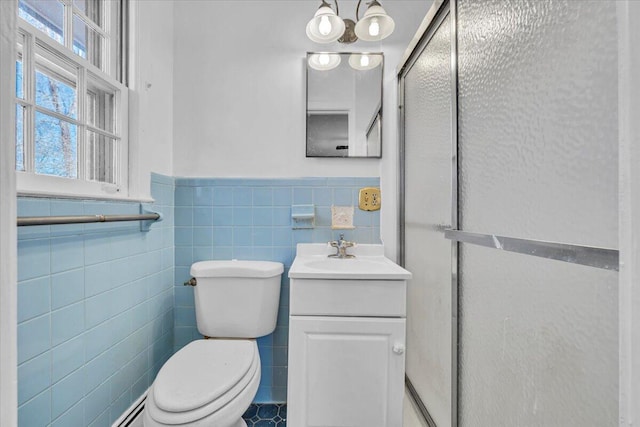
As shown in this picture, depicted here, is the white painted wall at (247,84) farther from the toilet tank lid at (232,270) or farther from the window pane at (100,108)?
the toilet tank lid at (232,270)

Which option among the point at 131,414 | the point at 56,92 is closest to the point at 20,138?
the point at 56,92

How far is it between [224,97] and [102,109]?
1.89 ft

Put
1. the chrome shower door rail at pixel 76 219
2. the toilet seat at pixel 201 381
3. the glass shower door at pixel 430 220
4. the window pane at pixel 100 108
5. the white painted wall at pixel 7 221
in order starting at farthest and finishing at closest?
1. the window pane at pixel 100 108
2. the glass shower door at pixel 430 220
3. the toilet seat at pixel 201 381
4. the chrome shower door rail at pixel 76 219
5. the white painted wall at pixel 7 221

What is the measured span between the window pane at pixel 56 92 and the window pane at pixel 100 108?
0.31 ft

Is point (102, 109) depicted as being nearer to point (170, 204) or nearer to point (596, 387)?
point (170, 204)

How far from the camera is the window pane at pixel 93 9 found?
3.48ft

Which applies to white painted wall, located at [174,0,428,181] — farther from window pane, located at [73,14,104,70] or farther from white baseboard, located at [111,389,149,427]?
white baseboard, located at [111,389,149,427]

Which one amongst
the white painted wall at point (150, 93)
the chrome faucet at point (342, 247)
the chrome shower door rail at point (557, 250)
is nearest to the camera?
the chrome shower door rail at point (557, 250)

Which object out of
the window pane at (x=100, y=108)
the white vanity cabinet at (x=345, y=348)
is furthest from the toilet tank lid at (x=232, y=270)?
the window pane at (x=100, y=108)

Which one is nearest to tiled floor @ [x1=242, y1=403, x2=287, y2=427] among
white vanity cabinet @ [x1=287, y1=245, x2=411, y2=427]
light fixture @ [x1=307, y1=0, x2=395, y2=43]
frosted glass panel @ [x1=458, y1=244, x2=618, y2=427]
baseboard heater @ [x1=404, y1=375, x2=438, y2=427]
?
white vanity cabinet @ [x1=287, y1=245, x2=411, y2=427]

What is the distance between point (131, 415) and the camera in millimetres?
1196

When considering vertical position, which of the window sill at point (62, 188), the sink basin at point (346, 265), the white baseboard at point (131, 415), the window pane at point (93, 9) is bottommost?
the white baseboard at point (131, 415)

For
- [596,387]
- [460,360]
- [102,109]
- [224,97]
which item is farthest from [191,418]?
[224,97]

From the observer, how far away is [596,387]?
0.46 meters
